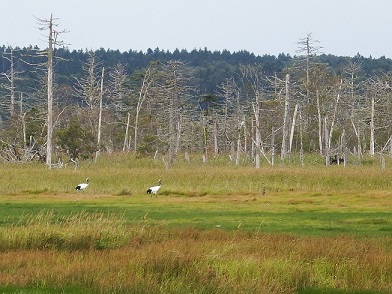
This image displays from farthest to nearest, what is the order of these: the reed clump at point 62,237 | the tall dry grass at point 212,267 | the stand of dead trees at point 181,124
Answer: the stand of dead trees at point 181,124, the reed clump at point 62,237, the tall dry grass at point 212,267

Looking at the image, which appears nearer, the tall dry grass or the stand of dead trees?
the tall dry grass

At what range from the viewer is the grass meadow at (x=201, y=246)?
1461cm

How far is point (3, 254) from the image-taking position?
57.7 feet

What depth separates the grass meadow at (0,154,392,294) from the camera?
47.9 feet

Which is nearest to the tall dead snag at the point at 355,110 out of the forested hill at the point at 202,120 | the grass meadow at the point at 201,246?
the forested hill at the point at 202,120

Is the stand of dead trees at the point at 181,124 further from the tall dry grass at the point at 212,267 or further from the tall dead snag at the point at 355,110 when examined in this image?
the tall dry grass at the point at 212,267

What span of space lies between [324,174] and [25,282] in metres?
30.5

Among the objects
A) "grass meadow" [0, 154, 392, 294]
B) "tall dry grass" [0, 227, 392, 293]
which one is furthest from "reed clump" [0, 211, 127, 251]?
"tall dry grass" [0, 227, 392, 293]

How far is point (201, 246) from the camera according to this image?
18.3 meters

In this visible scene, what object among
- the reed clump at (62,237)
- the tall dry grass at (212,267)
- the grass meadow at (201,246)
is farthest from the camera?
the reed clump at (62,237)

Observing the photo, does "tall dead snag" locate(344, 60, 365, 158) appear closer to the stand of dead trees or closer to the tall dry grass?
the stand of dead trees

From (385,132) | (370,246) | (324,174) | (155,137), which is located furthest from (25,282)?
(385,132)

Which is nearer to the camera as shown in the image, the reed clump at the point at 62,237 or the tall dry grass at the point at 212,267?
the tall dry grass at the point at 212,267

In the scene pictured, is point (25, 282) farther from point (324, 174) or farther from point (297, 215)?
point (324, 174)
